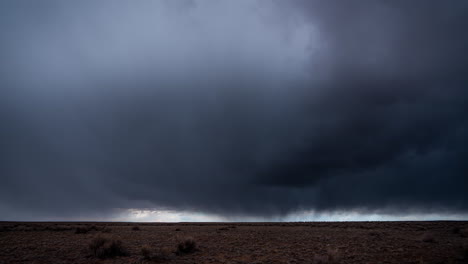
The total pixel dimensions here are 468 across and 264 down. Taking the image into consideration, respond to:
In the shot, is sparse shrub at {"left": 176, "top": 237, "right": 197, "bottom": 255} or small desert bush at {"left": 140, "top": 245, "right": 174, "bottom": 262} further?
sparse shrub at {"left": 176, "top": 237, "right": 197, "bottom": 255}

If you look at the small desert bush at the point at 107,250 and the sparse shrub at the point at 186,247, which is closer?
the small desert bush at the point at 107,250

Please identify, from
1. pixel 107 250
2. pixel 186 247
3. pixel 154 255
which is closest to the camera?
pixel 154 255

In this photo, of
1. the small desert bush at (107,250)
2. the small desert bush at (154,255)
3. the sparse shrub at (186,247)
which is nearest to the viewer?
the small desert bush at (154,255)

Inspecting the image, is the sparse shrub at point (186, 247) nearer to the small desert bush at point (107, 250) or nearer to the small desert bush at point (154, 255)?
the small desert bush at point (154, 255)

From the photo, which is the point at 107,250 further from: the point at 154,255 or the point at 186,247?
the point at 186,247

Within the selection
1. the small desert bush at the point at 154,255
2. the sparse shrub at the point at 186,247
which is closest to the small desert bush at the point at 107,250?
the small desert bush at the point at 154,255

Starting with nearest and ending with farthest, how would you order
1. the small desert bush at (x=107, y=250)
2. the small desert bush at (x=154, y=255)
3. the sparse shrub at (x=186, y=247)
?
the small desert bush at (x=154, y=255) → the small desert bush at (x=107, y=250) → the sparse shrub at (x=186, y=247)

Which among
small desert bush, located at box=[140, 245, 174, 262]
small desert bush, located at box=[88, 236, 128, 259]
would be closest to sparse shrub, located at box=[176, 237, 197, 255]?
small desert bush, located at box=[140, 245, 174, 262]

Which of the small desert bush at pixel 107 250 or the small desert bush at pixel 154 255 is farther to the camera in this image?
the small desert bush at pixel 107 250

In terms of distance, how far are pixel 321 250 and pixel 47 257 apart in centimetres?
2112

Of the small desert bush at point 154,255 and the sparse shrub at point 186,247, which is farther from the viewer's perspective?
the sparse shrub at point 186,247

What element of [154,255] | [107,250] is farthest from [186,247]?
[107,250]

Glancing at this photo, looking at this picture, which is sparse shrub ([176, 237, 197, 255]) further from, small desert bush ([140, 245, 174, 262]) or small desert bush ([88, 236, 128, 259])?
small desert bush ([88, 236, 128, 259])

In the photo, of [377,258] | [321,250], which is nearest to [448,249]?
[377,258]
